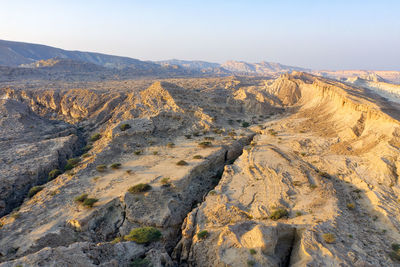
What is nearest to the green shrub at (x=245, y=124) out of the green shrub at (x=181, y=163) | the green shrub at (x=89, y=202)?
the green shrub at (x=181, y=163)

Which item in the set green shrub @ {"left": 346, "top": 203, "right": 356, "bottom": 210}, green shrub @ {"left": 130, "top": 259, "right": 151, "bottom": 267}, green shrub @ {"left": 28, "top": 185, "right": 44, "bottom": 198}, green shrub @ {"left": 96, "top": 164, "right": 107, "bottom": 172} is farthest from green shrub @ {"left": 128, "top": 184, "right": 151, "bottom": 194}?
green shrub @ {"left": 346, "top": 203, "right": 356, "bottom": 210}

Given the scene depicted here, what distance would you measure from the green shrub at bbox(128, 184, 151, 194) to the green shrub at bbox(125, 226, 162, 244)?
6.58 meters

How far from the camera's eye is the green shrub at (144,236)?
60.8ft

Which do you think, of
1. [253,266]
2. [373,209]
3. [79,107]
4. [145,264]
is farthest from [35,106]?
[373,209]

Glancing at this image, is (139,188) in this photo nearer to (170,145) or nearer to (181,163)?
(181,163)

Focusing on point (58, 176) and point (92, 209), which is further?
point (58, 176)

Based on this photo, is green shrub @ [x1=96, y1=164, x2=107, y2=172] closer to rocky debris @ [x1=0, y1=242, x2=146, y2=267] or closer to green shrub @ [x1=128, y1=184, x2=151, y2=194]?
green shrub @ [x1=128, y1=184, x2=151, y2=194]

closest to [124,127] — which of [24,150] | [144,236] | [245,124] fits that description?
[24,150]

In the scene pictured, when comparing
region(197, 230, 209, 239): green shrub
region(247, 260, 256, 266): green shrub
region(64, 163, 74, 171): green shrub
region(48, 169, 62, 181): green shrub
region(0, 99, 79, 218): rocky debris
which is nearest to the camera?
region(247, 260, 256, 266): green shrub

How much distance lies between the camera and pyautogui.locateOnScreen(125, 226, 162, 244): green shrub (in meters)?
18.5

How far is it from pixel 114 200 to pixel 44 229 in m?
6.57

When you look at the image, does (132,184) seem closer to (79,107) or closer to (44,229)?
(44,229)

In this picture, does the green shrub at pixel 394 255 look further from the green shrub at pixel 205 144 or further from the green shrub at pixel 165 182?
the green shrub at pixel 205 144

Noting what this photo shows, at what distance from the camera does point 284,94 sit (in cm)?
7625
